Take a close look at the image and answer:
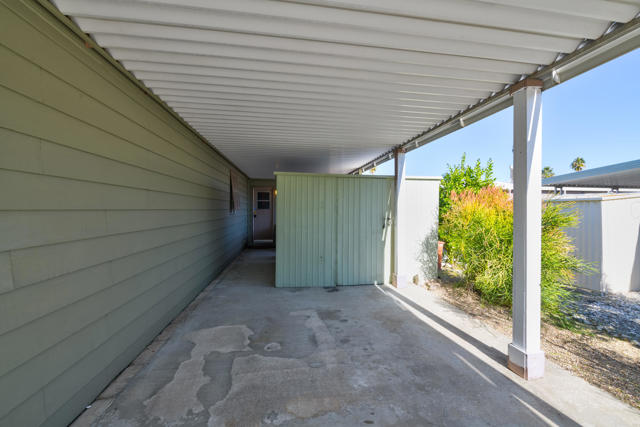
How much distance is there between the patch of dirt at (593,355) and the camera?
1969 mm

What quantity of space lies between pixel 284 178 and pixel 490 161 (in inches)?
185

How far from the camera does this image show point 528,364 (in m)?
2.05

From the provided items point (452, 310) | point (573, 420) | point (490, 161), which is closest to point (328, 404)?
point (573, 420)

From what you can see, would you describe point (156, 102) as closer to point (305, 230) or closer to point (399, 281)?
point (305, 230)

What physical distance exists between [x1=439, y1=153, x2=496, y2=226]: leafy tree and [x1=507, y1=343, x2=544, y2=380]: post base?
384cm

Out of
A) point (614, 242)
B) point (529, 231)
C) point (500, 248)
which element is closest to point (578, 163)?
point (614, 242)

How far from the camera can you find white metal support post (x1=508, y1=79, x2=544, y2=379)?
2086mm

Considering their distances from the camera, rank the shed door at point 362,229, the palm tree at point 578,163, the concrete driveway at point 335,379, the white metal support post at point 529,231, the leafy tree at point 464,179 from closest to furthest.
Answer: the concrete driveway at point 335,379
the white metal support post at point 529,231
the shed door at point 362,229
the leafy tree at point 464,179
the palm tree at point 578,163

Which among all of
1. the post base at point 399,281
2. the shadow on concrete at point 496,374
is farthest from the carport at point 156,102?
the post base at point 399,281

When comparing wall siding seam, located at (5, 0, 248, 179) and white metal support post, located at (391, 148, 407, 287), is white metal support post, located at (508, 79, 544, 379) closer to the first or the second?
white metal support post, located at (391, 148, 407, 287)

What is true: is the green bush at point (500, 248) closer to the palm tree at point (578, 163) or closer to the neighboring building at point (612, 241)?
the neighboring building at point (612, 241)

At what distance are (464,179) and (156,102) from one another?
6.14 meters

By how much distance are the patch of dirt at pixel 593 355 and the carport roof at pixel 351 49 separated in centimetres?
239

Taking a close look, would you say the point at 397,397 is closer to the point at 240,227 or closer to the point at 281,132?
the point at 281,132
